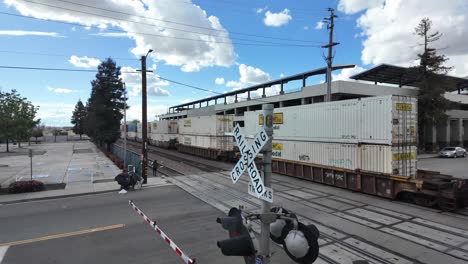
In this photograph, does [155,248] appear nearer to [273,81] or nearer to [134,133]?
[273,81]

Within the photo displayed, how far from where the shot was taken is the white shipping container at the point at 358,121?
13.3m

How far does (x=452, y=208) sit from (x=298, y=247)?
11.3 m

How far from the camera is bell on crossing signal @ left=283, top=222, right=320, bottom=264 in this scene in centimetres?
308

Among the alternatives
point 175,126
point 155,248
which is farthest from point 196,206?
point 175,126

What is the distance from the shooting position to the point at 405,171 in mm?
13586

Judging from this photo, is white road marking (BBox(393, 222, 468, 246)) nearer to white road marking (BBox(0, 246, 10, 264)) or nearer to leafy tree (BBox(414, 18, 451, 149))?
white road marking (BBox(0, 246, 10, 264))

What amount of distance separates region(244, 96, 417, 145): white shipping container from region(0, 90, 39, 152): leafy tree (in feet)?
131

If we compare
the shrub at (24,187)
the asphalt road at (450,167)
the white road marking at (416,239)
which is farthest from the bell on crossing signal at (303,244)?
the asphalt road at (450,167)

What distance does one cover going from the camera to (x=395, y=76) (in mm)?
47906

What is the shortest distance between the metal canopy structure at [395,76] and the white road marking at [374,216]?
3740cm

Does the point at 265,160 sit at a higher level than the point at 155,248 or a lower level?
higher

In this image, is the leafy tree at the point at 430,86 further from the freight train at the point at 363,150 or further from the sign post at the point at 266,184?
the sign post at the point at 266,184

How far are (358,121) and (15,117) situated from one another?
48975 mm

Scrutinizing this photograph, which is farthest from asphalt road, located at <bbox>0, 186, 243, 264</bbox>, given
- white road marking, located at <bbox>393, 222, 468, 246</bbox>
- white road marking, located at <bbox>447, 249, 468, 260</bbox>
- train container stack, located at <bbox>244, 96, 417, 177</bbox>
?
white road marking, located at <bbox>393, 222, 468, 246</bbox>
